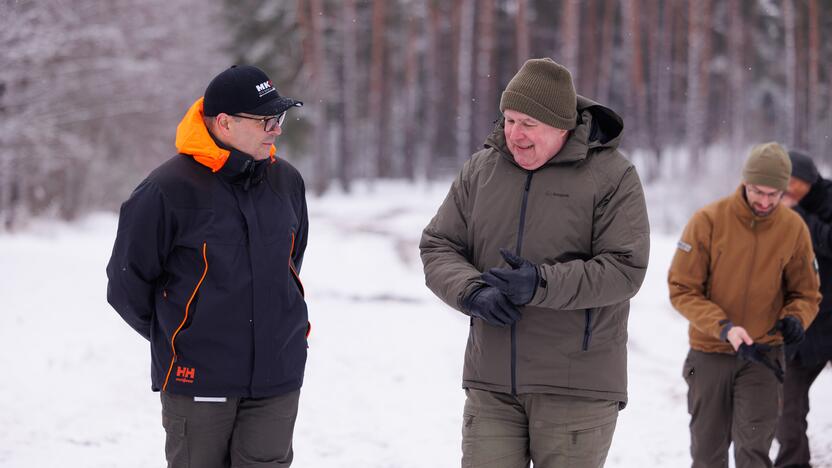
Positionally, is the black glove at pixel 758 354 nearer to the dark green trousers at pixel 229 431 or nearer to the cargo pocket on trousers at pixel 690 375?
the cargo pocket on trousers at pixel 690 375

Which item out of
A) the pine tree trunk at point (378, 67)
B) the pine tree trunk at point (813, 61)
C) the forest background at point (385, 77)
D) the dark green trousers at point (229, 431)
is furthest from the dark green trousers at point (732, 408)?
the pine tree trunk at point (378, 67)

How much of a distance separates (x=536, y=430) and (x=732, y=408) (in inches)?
78.1

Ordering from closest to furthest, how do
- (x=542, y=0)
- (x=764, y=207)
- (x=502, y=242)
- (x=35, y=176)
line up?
(x=502, y=242)
(x=764, y=207)
(x=35, y=176)
(x=542, y=0)

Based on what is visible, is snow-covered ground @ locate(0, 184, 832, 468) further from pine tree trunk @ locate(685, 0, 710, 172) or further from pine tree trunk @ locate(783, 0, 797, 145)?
pine tree trunk @ locate(783, 0, 797, 145)

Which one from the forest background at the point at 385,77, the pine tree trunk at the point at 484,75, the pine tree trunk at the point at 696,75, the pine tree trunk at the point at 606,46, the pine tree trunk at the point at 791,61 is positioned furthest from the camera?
the pine tree trunk at the point at 606,46

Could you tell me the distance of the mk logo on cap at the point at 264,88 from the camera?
354 cm

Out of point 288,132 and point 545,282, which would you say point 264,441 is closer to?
point 545,282

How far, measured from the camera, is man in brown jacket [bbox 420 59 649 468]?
10.8ft

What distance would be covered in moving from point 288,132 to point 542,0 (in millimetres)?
11818

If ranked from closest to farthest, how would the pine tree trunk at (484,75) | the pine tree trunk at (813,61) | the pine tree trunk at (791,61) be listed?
the pine tree trunk at (791,61) → the pine tree trunk at (813,61) → the pine tree trunk at (484,75)

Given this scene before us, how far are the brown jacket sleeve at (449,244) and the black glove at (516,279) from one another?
0.20 meters

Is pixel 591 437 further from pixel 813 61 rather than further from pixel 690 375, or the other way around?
pixel 813 61

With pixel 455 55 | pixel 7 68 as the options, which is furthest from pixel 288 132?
pixel 7 68

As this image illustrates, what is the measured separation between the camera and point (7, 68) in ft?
53.0
